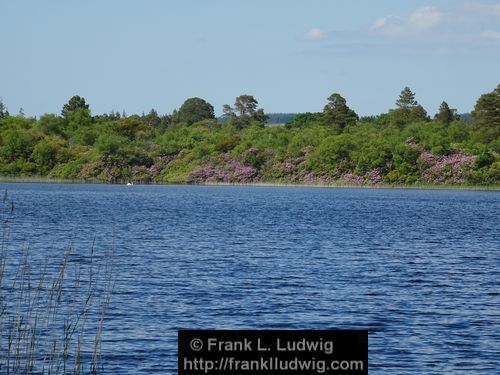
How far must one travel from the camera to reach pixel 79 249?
4347 centimetres

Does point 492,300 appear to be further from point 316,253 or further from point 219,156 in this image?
point 219,156

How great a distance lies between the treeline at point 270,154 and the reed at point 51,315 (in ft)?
366

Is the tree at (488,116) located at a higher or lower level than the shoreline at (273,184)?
higher

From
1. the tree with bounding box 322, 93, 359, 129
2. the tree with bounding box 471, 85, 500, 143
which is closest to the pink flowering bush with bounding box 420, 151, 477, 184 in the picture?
the tree with bounding box 471, 85, 500, 143

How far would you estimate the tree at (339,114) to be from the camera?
623ft

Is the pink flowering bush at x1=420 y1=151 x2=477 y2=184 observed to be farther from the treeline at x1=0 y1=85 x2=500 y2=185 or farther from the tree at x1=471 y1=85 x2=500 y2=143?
the tree at x1=471 y1=85 x2=500 y2=143

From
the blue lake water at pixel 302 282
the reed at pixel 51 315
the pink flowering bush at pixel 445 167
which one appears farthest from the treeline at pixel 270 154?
the reed at pixel 51 315

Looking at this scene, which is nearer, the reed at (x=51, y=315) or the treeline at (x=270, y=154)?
the reed at (x=51, y=315)

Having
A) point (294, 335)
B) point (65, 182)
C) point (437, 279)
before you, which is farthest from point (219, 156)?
point (294, 335)

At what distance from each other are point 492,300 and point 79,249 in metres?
20.4

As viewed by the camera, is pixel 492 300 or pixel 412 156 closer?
pixel 492 300

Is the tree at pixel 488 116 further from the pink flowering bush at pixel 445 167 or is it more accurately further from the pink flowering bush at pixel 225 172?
the pink flowering bush at pixel 225 172

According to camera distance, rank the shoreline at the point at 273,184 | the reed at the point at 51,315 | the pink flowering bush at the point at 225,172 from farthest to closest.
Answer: the pink flowering bush at the point at 225,172, the shoreline at the point at 273,184, the reed at the point at 51,315

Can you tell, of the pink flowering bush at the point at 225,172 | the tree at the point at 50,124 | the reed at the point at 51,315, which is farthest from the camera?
the tree at the point at 50,124
